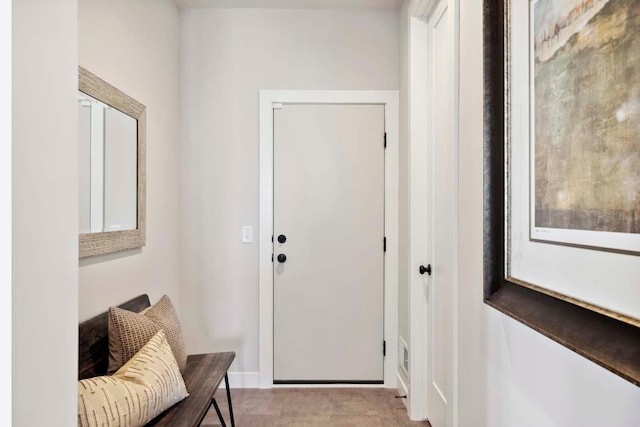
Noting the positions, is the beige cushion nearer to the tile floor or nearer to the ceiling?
the tile floor

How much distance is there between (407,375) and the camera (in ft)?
8.46

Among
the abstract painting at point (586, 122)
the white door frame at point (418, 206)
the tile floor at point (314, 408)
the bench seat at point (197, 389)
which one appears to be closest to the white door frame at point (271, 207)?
the tile floor at point (314, 408)

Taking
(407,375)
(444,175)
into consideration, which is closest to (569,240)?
(444,175)

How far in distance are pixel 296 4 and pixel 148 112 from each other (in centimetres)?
128

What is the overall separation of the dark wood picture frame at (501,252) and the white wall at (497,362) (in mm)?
79

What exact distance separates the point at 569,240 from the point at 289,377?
2.47 metres

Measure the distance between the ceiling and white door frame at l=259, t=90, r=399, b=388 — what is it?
0.59 metres

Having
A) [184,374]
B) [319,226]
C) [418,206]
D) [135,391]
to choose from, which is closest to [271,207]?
[319,226]

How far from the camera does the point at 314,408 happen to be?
2.58 metres

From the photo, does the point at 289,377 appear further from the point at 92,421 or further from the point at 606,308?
the point at 606,308

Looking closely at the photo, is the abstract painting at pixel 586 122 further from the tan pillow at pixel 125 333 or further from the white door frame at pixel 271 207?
the white door frame at pixel 271 207
